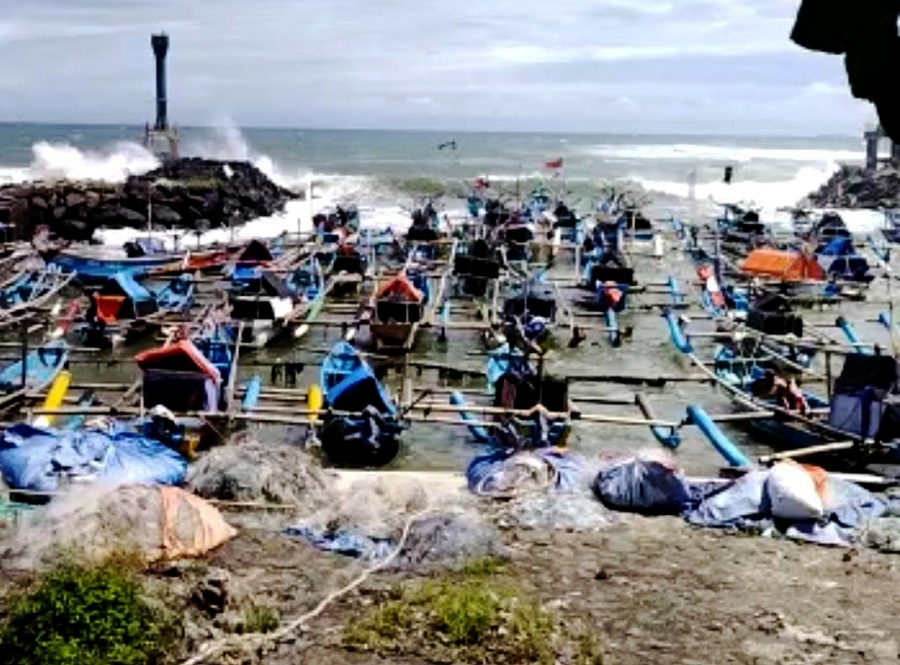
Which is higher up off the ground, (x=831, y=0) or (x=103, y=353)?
(x=831, y=0)

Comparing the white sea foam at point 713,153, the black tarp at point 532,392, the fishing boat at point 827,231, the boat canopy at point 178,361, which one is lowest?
the black tarp at point 532,392

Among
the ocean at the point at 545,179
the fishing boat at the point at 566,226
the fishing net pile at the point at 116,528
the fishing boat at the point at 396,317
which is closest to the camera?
the fishing net pile at the point at 116,528

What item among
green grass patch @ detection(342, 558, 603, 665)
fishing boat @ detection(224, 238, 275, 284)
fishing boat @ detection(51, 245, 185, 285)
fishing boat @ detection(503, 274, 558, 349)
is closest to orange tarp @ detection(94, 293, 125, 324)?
Answer: fishing boat @ detection(224, 238, 275, 284)

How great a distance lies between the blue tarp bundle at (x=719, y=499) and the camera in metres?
12.4

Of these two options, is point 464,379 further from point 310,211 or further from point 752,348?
point 310,211

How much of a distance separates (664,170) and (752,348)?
86.2 metres

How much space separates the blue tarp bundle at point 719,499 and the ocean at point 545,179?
14.7 feet

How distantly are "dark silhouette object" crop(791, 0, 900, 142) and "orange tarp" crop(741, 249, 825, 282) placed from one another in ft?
105

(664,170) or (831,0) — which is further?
(664,170)

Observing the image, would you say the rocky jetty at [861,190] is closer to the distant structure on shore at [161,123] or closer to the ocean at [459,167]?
the ocean at [459,167]

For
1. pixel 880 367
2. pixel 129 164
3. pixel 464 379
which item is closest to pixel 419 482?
pixel 880 367

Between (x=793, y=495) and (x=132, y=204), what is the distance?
42789 millimetres

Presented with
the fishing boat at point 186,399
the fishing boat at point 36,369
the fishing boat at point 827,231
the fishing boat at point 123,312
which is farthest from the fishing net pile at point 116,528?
the fishing boat at point 827,231

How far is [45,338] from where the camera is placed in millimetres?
24359
